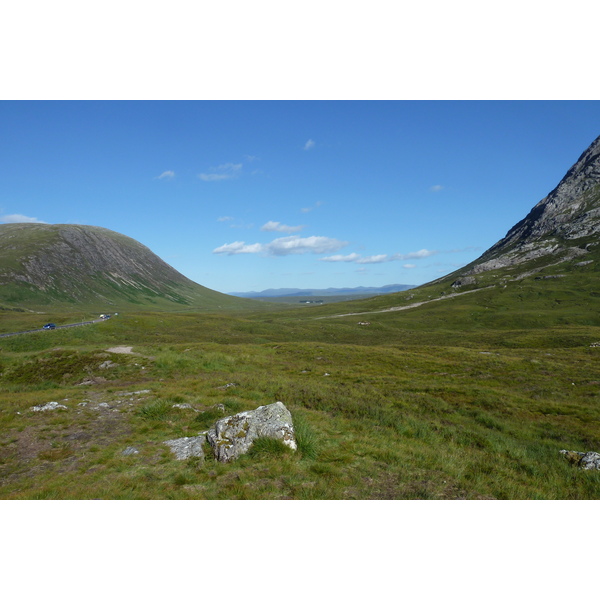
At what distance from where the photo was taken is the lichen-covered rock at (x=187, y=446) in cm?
1012

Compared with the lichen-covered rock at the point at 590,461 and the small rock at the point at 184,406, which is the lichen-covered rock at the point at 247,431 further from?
Result: the lichen-covered rock at the point at 590,461

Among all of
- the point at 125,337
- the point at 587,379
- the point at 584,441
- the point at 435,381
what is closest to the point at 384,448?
the point at 584,441

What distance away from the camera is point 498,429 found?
15.8 meters

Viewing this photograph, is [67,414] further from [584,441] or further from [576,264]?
[576,264]

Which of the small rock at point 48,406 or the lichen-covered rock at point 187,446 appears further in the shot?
the small rock at point 48,406

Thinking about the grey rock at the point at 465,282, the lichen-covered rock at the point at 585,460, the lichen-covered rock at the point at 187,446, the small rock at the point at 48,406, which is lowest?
the lichen-covered rock at the point at 585,460

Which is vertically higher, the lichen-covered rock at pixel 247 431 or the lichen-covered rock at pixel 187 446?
the lichen-covered rock at pixel 247 431

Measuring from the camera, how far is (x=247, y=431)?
34.1 ft

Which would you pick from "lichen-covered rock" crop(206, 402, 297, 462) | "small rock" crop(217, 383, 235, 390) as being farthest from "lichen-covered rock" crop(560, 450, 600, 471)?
"small rock" crop(217, 383, 235, 390)

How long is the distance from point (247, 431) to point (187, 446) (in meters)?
2.22

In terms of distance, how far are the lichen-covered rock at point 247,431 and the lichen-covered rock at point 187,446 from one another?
38 cm

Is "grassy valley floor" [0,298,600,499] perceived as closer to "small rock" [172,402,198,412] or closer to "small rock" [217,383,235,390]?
"small rock" [172,402,198,412]

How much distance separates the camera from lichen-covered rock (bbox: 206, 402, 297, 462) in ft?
32.4

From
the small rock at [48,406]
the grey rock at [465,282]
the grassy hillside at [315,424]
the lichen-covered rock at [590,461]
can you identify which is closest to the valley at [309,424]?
the grassy hillside at [315,424]
